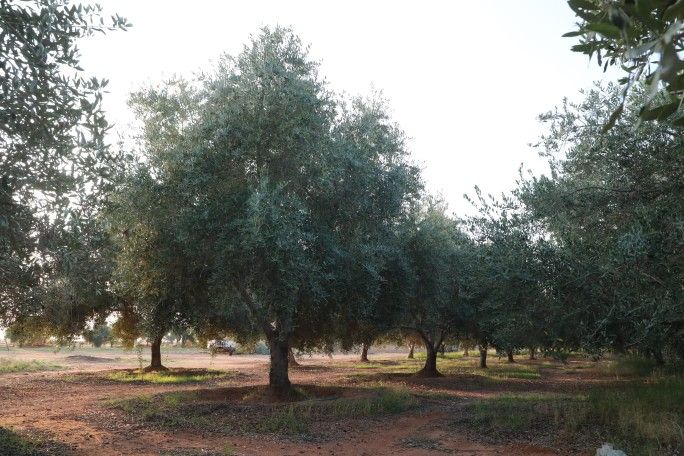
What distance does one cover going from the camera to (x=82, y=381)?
3011 centimetres

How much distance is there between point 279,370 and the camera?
19781 millimetres

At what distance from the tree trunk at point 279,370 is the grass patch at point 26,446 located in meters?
8.33

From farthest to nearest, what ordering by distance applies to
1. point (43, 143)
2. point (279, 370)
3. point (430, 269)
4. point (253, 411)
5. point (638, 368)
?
1. point (638, 368)
2. point (430, 269)
3. point (279, 370)
4. point (253, 411)
5. point (43, 143)

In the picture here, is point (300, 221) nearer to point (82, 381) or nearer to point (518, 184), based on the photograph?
point (518, 184)

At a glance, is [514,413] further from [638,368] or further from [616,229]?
[638,368]

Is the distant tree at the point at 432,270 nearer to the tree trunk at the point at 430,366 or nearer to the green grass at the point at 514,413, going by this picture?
the tree trunk at the point at 430,366

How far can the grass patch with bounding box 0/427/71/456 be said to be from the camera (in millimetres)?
10984

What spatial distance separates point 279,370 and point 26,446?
30.8 feet

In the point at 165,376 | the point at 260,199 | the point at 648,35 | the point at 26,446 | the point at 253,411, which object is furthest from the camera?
the point at 165,376

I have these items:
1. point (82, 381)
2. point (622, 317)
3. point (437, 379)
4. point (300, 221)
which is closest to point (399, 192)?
point (300, 221)

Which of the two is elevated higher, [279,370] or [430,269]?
[430,269]

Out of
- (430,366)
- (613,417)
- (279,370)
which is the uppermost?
(279,370)

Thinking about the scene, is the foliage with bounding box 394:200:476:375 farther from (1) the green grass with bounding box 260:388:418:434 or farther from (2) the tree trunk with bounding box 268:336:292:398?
(2) the tree trunk with bounding box 268:336:292:398

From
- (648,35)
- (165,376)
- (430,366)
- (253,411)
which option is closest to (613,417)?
(253,411)
